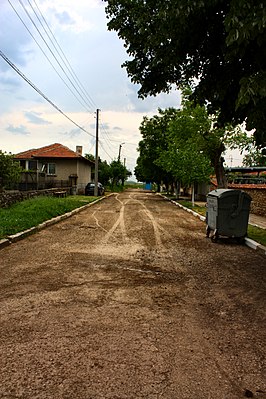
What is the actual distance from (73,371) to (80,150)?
177 feet

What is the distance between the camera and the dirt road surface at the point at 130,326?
2.80 m

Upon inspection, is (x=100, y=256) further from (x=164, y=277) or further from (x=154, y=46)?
(x=154, y=46)

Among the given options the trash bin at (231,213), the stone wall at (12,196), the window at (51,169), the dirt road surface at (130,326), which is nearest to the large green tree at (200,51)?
the trash bin at (231,213)

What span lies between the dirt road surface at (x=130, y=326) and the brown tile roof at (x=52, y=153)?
31.9 meters

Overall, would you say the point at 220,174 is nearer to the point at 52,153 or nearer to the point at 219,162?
the point at 219,162

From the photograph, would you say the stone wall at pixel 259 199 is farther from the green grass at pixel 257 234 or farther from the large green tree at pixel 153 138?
the large green tree at pixel 153 138

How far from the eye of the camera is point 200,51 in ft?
23.0

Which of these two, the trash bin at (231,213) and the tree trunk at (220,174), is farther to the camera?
the tree trunk at (220,174)

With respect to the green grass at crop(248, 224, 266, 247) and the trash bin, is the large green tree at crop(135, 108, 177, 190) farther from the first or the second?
the trash bin

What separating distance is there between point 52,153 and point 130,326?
124 ft

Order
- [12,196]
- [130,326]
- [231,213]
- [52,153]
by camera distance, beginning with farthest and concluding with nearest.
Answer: [52,153] → [12,196] → [231,213] → [130,326]

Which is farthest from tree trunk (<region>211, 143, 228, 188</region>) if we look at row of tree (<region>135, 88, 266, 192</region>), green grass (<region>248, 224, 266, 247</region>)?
green grass (<region>248, 224, 266, 247</region>)

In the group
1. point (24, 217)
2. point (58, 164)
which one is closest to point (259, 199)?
point (24, 217)

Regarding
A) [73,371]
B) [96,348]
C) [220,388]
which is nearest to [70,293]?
[96,348]
